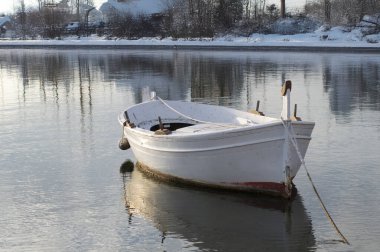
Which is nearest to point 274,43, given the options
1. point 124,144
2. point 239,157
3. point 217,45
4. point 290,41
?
point 290,41

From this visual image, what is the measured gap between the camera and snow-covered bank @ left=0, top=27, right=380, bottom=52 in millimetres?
55500

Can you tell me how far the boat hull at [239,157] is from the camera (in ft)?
35.5

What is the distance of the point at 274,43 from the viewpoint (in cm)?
5931

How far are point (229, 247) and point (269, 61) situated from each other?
114 ft

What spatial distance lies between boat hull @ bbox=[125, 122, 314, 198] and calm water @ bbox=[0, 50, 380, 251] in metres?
0.24

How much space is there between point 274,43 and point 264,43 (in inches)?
36.8

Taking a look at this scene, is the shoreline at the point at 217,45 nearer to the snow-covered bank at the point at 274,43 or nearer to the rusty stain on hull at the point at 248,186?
the snow-covered bank at the point at 274,43

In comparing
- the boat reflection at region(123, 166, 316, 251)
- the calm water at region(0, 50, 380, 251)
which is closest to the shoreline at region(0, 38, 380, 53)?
the calm water at region(0, 50, 380, 251)

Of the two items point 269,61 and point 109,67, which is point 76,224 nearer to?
point 109,67

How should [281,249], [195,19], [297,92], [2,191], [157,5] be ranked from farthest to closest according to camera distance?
1. [157,5]
2. [195,19]
3. [297,92]
4. [2,191]
5. [281,249]

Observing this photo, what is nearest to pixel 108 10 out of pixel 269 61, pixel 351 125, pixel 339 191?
pixel 269 61

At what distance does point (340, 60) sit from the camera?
43.2m

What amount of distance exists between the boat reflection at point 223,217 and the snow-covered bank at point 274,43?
142 ft

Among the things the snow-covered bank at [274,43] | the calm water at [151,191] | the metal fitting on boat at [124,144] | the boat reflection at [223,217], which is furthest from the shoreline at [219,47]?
the boat reflection at [223,217]
